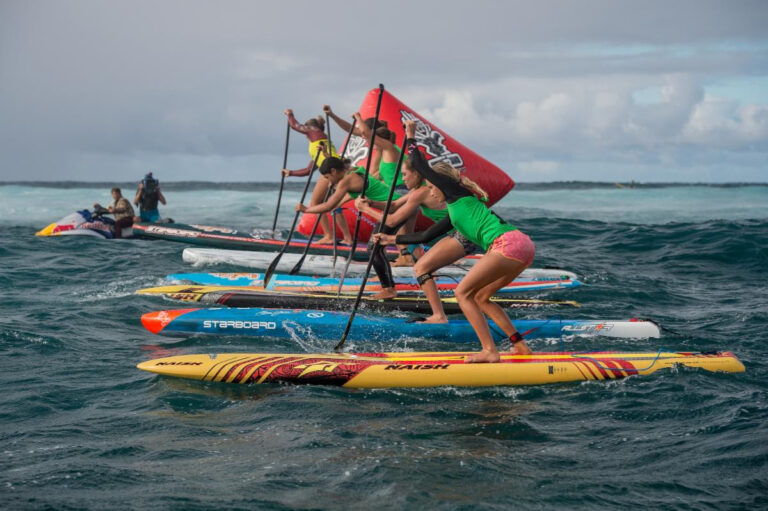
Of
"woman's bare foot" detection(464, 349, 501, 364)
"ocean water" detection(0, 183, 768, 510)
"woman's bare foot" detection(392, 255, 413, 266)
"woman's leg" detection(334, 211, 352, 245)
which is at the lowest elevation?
"ocean water" detection(0, 183, 768, 510)

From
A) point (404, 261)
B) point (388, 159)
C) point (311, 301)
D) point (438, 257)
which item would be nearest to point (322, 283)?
point (311, 301)

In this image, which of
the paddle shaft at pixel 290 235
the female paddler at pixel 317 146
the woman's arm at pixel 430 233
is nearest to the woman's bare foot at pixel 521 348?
the woman's arm at pixel 430 233

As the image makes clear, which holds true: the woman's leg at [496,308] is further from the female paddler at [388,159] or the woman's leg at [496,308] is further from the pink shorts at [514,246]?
the female paddler at [388,159]

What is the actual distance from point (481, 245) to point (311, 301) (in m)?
3.43

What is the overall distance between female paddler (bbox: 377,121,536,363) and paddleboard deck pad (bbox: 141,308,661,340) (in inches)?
58.1

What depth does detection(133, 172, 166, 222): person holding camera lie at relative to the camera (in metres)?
19.3

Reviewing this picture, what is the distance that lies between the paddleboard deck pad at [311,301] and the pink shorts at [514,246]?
315cm

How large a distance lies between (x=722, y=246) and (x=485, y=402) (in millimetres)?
12423

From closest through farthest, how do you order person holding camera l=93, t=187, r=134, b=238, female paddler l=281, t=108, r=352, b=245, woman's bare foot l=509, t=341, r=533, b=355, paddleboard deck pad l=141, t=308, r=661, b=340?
woman's bare foot l=509, t=341, r=533, b=355, paddleboard deck pad l=141, t=308, r=661, b=340, female paddler l=281, t=108, r=352, b=245, person holding camera l=93, t=187, r=134, b=238

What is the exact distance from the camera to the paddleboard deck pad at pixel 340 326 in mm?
8875

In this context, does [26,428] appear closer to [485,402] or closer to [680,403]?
[485,402]

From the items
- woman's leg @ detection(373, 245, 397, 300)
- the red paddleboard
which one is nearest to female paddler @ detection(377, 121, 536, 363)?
woman's leg @ detection(373, 245, 397, 300)

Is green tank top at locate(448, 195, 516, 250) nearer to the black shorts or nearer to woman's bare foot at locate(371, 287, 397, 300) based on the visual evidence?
the black shorts

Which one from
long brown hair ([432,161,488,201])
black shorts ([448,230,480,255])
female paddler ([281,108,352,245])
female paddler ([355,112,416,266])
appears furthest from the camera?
female paddler ([281,108,352,245])
